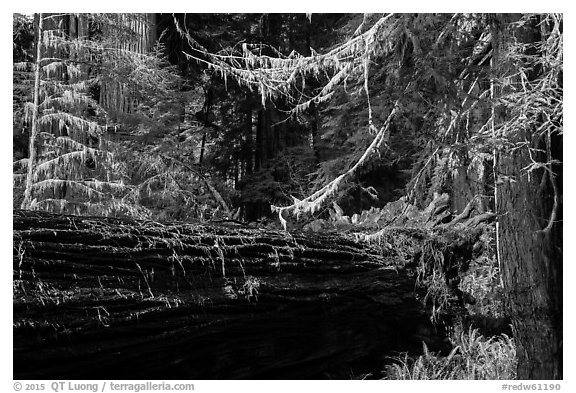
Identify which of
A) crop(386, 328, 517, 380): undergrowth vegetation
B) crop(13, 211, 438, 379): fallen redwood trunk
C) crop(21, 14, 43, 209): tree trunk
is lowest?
crop(386, 328, 517, 380): undergrowth vegetation

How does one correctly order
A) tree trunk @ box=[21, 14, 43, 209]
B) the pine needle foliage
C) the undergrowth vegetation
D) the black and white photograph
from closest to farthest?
the black and white photograph → the undergrowth vegetation → tree trunk @ box=[21, 14, 43, 209] → the pine needle foliage

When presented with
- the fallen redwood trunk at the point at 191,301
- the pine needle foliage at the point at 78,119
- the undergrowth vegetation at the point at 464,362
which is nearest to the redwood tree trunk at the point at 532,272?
the undergrowth vegetation at the point at 464,362

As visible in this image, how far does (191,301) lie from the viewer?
2629 mm

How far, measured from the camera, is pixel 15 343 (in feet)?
7.20

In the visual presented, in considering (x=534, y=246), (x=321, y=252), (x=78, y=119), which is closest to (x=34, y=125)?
(x=78, y=119)

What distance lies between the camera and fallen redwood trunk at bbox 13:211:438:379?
2285 millimetres

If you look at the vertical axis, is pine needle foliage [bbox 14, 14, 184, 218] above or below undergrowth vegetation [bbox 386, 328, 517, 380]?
Answer: above

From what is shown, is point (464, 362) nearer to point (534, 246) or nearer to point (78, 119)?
point (534, 246)

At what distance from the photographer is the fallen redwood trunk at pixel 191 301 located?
2.29 meters

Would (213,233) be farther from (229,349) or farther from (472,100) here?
(472,100)

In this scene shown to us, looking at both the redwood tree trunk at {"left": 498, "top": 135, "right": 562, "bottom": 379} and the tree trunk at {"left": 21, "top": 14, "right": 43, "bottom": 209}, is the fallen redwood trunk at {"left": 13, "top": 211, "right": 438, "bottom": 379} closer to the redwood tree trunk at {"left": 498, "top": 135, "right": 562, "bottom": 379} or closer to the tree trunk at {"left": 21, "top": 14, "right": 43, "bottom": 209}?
the redwood tree trunk at {"left": 498, "top": 135, "right": 562, "bottom": 379}

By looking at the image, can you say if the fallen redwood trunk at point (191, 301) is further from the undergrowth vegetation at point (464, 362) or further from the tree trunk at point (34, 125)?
the tree trunk at point (34, 125)

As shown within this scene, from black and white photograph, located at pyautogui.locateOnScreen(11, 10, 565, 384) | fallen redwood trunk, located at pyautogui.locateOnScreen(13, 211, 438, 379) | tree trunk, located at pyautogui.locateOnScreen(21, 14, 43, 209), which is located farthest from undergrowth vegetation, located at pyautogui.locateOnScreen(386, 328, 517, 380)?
tree trunk, located at pyautogui.locateOnScreen(21, 14, 43, 209)
